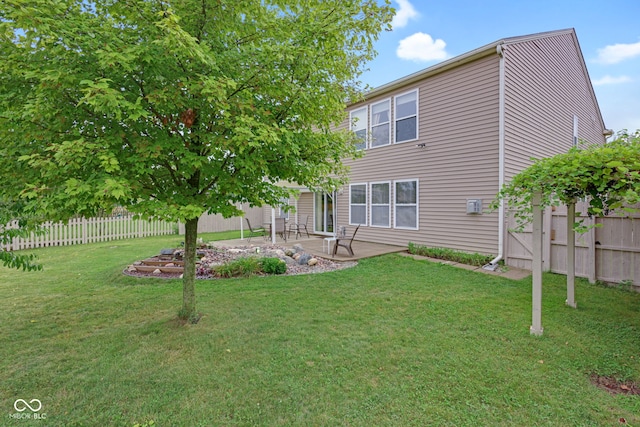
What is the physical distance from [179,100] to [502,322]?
4.78 metres

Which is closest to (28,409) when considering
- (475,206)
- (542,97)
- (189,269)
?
(189,269)

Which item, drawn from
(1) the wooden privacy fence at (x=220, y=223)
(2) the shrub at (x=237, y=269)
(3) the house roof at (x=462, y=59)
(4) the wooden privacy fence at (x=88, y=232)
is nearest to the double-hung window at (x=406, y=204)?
(3) the house roof at (x=462, y=59)

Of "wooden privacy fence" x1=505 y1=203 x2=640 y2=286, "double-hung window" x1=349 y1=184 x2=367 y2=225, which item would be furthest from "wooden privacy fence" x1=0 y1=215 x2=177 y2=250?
"wooden privacy fence" x1=505 y1=203 x2=640 y2=286

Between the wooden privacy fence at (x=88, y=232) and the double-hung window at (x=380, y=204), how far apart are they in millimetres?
7198

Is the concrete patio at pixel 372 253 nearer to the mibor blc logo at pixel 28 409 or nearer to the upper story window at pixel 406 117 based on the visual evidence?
the upper story window at pixel 406 117

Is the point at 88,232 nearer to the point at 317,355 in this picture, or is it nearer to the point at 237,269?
the point at 237,269

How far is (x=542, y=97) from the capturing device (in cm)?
919

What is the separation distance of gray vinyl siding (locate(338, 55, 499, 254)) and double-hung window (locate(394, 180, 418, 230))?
0.59 feet

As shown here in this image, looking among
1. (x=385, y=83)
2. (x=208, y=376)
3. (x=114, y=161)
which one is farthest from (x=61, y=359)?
(x=385, y=83)

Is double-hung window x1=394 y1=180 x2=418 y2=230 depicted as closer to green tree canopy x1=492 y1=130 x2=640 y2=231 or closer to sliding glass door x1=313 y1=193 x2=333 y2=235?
sliding glass door x1=313 y1=193 x2=333 y2=235

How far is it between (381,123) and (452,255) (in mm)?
4992

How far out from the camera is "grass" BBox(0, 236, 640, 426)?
2.39 m

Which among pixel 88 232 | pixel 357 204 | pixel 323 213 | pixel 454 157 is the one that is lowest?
pixel 88 232

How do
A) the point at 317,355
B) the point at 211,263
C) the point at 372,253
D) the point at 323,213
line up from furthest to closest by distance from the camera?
the point at 323,213 → the point at 372,253 → the point at 211,263 → the point at 317,355
